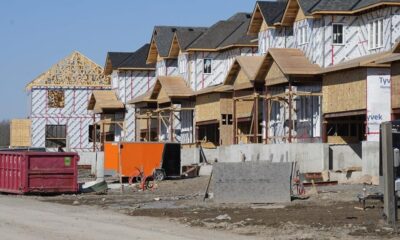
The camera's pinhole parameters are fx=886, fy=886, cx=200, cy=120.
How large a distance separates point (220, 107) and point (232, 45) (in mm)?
5241

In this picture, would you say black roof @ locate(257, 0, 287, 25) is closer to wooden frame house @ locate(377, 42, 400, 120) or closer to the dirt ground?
wooden frame house @ locate(377, 42, 400, 120)

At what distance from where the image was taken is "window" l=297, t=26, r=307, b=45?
44344 millimetres

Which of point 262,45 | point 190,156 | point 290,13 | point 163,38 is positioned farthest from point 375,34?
point 163,38

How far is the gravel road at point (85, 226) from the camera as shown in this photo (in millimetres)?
18625

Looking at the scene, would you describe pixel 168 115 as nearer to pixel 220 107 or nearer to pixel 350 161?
pixel 220 107

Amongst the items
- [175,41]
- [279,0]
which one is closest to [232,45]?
[279,0]

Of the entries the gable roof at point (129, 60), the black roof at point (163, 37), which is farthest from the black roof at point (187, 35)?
the gable roof at point (129, 60)

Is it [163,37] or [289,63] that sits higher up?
[163,37]

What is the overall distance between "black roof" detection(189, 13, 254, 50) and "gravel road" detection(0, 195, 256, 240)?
3283 cm

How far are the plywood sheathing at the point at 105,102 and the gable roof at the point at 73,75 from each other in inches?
416

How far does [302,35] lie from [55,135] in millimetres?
49208

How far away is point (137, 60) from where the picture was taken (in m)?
74.7

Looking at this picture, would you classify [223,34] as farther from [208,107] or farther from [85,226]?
[85,226]

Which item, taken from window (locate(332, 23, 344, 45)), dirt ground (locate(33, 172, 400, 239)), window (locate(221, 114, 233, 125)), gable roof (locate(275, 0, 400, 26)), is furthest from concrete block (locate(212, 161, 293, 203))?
window (locate(221, 114, 233, 125))
